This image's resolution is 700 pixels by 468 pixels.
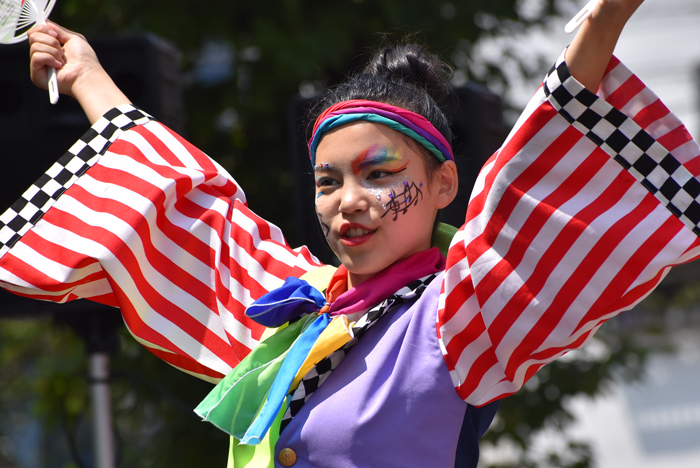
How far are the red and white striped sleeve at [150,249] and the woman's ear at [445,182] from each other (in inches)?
11.9

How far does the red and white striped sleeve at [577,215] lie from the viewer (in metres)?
0.80

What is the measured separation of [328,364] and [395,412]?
5.1 inches

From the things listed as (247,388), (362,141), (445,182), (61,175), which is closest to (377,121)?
(362,141)

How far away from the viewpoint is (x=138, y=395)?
2867mm

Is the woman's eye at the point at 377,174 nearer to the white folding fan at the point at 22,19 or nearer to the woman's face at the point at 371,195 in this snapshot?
the woman's face at the point at 371,195

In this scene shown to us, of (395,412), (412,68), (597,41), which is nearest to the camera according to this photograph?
(597,41)

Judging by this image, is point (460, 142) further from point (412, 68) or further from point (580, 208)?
point (580, 208)

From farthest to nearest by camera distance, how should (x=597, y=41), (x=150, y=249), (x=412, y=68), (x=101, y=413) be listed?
(x=101, y=413), (x=150, y=249), (x=412, y=68), (x=597, y=41)

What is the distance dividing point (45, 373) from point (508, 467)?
77.7 inches

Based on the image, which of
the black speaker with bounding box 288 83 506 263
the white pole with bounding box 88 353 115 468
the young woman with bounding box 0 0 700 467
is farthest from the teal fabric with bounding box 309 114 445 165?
the white pole with bounding box 88 353 115 468

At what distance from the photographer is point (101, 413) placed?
2.20m

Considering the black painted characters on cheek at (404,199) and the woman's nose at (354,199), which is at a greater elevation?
the black painted characters on cheek at (404,199)

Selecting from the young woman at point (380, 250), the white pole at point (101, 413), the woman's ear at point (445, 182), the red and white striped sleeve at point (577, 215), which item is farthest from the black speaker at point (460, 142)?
the red and white striped sleeve at point (577, 215)

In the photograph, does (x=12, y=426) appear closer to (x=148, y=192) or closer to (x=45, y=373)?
(x=45, y=373)
